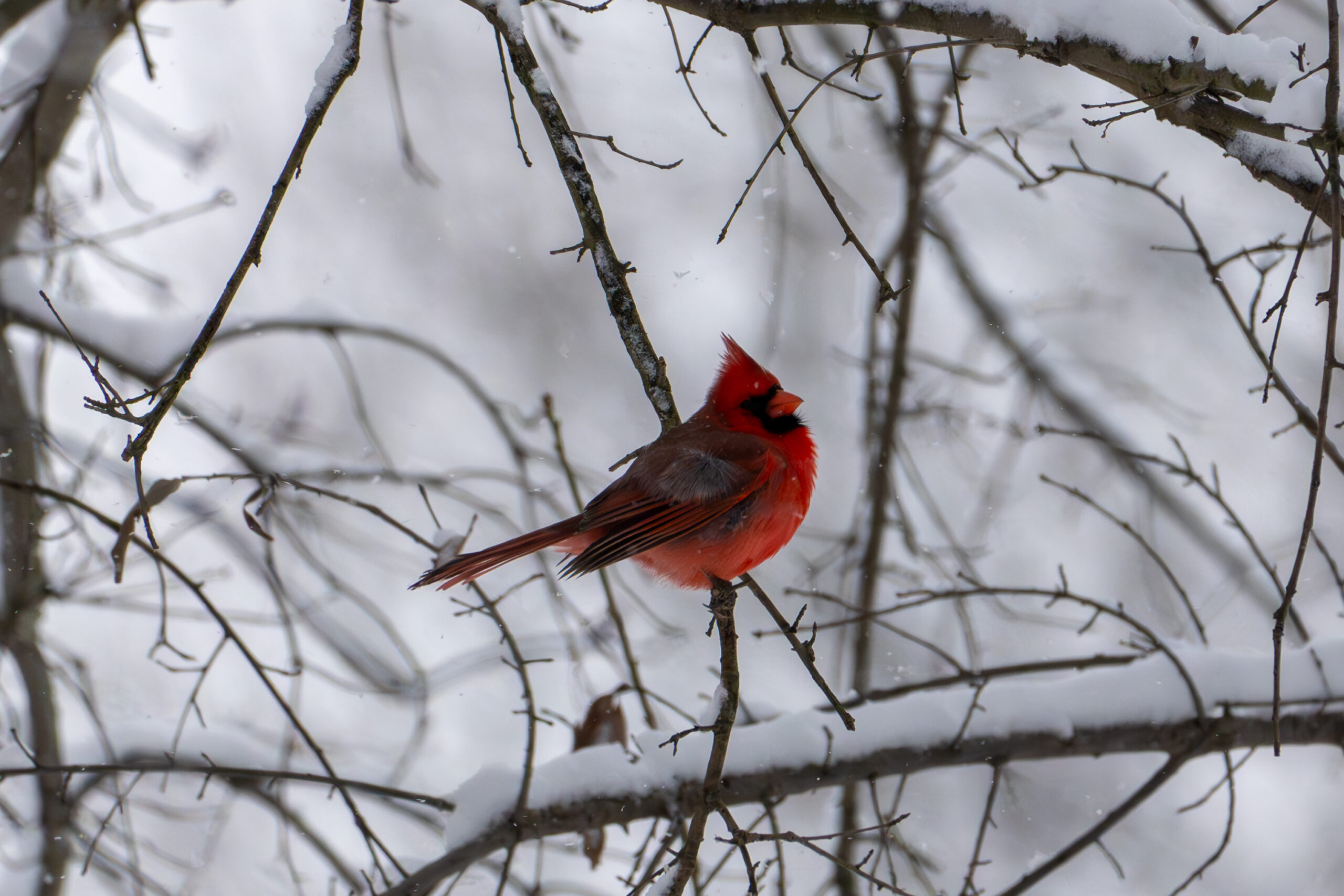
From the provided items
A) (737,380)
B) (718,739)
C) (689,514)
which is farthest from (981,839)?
(737,380)

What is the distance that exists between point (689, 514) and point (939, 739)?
0.87m

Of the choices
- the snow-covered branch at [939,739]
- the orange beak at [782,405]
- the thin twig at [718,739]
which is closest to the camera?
the thin twig at [718,739]

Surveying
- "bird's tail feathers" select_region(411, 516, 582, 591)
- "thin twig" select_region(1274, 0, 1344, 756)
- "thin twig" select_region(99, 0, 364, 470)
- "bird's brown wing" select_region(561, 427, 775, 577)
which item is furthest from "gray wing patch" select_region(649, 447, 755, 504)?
"thin twig" select_region(1274, 0, 1344, 756)

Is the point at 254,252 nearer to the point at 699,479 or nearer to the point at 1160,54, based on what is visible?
the point at 699,479

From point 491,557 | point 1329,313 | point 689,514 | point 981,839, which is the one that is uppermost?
point 689,514

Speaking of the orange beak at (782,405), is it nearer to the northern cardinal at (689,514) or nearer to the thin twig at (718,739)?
the northern cardinal at (689,514)

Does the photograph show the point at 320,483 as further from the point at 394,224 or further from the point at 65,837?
the point at 394,224

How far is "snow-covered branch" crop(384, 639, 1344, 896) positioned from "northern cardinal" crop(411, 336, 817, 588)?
46 centimetres

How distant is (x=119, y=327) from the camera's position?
2744 mm

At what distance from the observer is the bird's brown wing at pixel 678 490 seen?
2086mm

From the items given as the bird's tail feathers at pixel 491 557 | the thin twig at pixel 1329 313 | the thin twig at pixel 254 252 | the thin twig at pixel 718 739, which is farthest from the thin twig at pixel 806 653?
the thin twig at pixel 254 252

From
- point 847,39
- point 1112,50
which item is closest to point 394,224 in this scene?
point 847,39

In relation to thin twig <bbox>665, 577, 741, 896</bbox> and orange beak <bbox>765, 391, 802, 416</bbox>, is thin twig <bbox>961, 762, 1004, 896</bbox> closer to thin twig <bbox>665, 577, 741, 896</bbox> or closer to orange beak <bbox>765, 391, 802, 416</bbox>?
thin twig <bbox>665, 577, 741, 896</bbox>

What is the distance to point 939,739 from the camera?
233 cm
